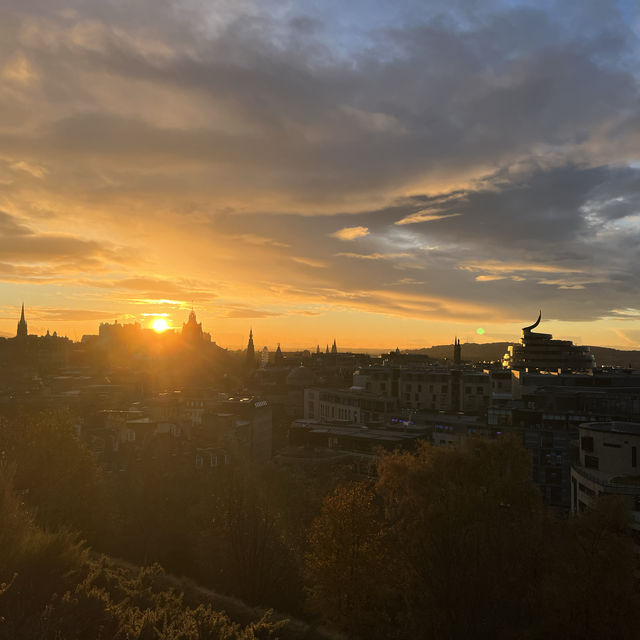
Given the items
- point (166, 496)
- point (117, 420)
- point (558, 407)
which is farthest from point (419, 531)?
point (117, 420)

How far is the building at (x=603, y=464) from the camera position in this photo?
133 feet

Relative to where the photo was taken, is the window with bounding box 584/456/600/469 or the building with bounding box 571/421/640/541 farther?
the window with bounding box 584/456/600/469

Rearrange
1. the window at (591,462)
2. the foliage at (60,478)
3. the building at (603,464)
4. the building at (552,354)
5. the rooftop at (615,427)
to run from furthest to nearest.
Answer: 1. the building at (552,354)
2. the rooftop at (615,427)
3. the window at (591,462)
4. the foliage at (60,478)
5. the building at (603,464)

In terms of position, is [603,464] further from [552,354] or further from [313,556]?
[552,354]

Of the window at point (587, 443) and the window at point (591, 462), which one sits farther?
the window at point (587, 443)


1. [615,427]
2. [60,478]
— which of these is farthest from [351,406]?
[60,478]

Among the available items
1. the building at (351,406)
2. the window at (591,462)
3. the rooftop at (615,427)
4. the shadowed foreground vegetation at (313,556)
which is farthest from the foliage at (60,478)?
the building at (351,406)

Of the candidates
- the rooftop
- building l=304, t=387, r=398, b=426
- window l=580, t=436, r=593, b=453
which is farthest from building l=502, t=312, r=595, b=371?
window l=580, t=436, r=593, b=453

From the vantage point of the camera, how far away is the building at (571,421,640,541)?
40500mm

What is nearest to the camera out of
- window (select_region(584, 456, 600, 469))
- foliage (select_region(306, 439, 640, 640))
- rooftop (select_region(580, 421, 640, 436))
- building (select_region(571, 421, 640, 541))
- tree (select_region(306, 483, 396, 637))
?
foliage (select_region(306, 439, 640, 640))

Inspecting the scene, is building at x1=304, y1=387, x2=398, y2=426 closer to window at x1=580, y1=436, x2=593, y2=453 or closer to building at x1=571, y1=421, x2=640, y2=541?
window at x1=580, y1=436, x2=593, y2=453

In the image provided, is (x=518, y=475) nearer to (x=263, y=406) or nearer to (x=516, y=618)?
(x=516, y=618)

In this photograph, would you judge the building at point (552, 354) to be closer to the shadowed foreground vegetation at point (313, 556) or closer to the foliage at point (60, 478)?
the shadowed foreground vegetation at point (313, 556)

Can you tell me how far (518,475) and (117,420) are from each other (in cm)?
5222
